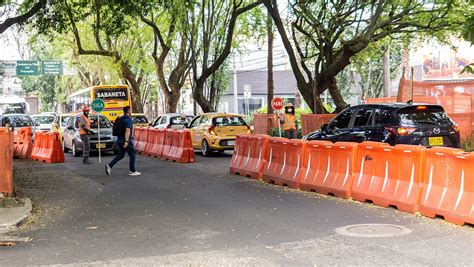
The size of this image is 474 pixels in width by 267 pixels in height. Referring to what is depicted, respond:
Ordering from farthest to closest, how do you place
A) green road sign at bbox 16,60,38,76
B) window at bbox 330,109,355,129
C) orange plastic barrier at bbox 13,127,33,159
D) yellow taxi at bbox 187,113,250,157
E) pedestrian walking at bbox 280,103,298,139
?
green road sign at bbox 16,60,38,76
orange plastic barrier at bbox 13,127,33,159
yellow taxi at bbox 187,113,250,157
pedestrian walking at bbox 280,103,298,139
window at bbox 330,109,355,129

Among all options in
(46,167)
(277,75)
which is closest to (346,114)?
(46,167)

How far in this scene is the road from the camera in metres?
5.96

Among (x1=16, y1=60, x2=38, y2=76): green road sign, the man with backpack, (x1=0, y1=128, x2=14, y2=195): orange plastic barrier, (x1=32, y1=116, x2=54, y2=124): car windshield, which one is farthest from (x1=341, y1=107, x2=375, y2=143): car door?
(x1=16, y1=60, x2=38, y2=76): green road sign

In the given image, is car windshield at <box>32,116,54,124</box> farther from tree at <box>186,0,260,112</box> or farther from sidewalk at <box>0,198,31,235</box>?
sidewalk at <box>0,198,31,235</box>

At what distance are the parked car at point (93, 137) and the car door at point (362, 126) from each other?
11397 millimetres

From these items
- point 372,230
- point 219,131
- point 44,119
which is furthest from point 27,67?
point 372,230

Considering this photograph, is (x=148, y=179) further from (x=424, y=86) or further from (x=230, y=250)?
(x=424, y=86)

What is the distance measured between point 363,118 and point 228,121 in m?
8.74

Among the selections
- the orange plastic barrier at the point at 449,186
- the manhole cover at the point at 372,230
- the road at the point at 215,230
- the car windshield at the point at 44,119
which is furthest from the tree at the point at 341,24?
the car windshield at the point at 44,119

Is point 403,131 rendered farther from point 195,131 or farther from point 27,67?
point 27,67

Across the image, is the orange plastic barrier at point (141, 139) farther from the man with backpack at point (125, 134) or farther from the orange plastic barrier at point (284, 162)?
the orange plastic barrier at point (284, 162)

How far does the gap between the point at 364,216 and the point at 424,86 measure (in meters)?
10.5

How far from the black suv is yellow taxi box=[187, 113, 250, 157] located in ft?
27.5

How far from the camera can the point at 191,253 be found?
20.3 ft
